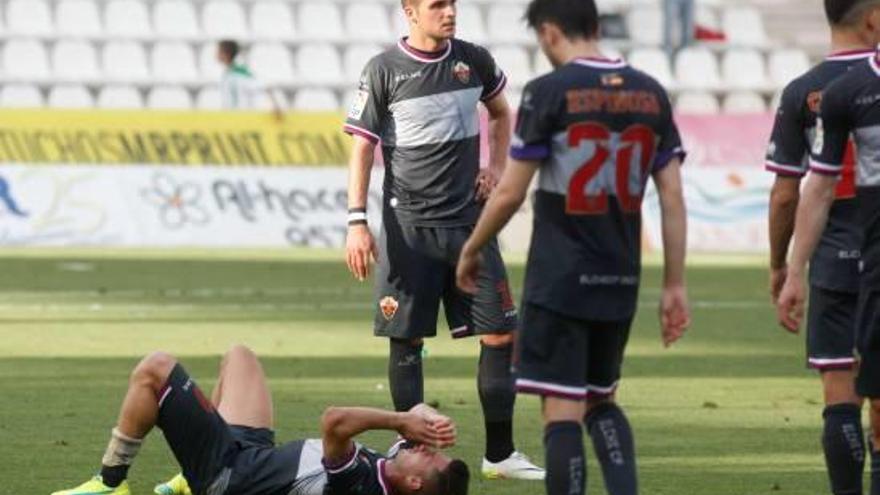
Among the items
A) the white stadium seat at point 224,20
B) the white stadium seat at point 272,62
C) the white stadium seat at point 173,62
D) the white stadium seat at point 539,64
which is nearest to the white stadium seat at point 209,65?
the white stadium seat at point 173,62

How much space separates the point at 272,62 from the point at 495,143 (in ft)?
71.4

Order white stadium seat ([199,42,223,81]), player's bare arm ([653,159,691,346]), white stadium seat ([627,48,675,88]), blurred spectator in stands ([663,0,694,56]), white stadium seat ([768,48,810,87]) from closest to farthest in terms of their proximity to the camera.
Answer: player's bare arm ([653,159,691,346]) < white stadium seat ([199,42,223,81]) < white stadium seat ([627,48,675,88]) < blurred spectator in stands ([663,0,694,56]) < white stadium seat ([768,48,810,87])

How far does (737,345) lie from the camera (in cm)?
1716

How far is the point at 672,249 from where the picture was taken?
8.06 metres

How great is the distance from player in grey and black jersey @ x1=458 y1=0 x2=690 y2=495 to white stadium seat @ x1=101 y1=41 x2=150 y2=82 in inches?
949

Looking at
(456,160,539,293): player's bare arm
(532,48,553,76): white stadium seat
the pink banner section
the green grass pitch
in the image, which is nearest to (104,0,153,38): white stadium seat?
(532,48,553,76): white stadium seat

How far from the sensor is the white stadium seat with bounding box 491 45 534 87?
109 ft

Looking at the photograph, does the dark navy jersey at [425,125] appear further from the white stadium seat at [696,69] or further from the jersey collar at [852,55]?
the white stadium seat at [696,69]

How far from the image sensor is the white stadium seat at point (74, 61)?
31641 millimetres

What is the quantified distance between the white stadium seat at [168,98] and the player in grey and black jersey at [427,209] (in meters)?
20.4

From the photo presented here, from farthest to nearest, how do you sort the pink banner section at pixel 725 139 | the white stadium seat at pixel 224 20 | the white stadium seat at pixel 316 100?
the white stadium seat at pixel 224 20 < the white stadium seat at pixel 316 100 < the pink banner section at pixel 725 139

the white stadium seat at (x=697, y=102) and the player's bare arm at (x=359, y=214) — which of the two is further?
the white stadium seat at (x=697, y=102)

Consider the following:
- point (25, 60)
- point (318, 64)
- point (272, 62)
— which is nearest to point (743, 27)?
point (318, 64)

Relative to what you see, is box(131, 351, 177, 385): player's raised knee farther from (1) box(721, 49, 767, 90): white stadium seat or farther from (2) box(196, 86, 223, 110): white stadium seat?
(1) box(721, 49, 767, 90): white stadium seat
